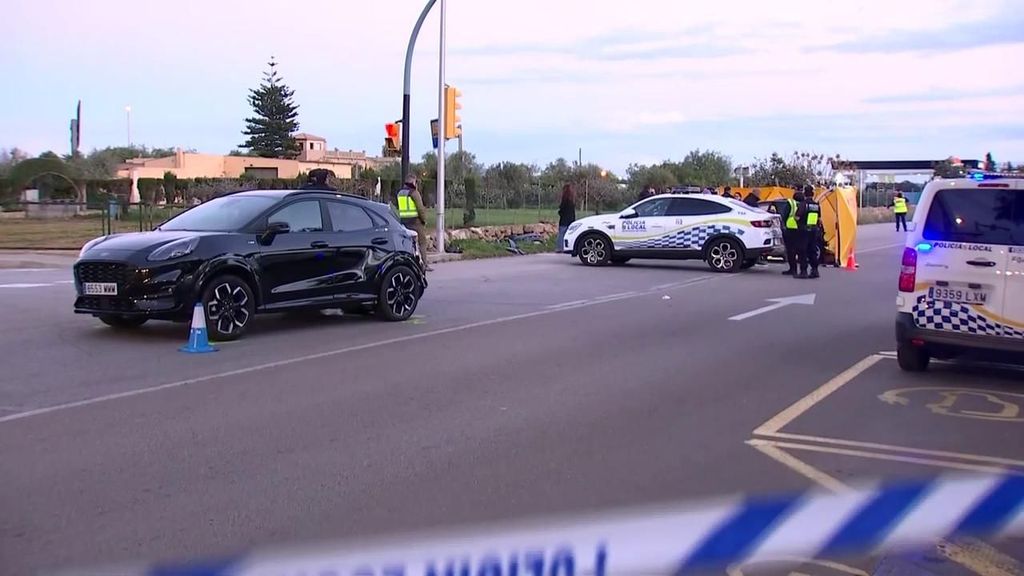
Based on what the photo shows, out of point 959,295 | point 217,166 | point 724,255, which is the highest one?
point 217,166

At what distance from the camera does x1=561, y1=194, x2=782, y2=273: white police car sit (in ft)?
68.0

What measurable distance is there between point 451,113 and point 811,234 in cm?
884

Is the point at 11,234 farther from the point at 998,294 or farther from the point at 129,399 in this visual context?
the point at 998,294

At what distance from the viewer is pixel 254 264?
1084cm

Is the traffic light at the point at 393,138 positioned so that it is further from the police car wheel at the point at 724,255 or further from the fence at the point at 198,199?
the police car wheel at the point at 724,255

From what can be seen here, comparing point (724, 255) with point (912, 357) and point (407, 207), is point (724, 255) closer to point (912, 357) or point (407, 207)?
point (407, 207)

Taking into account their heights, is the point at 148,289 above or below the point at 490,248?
above

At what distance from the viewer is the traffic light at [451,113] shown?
911 inches

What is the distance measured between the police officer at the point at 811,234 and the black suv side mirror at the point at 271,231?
1145 centimetres

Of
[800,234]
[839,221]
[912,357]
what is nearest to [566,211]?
[839,221]

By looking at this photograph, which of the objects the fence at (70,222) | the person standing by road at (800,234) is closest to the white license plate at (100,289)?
the fence at (70,222)

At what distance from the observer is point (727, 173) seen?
72.6 metres

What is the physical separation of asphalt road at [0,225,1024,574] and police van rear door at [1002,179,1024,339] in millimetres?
637

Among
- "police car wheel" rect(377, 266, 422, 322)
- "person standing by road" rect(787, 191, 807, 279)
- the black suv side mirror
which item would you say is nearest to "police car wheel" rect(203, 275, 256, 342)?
the black suv side mirror
